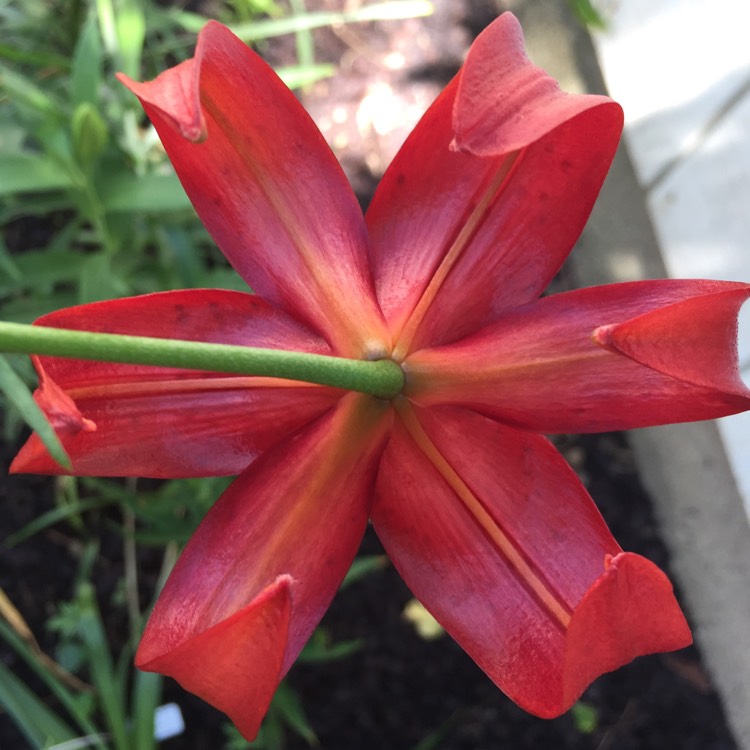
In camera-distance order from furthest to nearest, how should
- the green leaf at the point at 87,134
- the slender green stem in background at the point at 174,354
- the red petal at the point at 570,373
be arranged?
the green leaf at the point at 87,134
the red petal at the point at 570,373
the slender green stem in background at the point at 174,354

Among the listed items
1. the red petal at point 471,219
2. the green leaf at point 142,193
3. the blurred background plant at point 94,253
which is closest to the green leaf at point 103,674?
the blurred background plant at point 94,253

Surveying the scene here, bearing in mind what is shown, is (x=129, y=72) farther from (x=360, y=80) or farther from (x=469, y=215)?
(x=360, y=80)

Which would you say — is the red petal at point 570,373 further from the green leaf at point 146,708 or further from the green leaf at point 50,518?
the green leaf at point 50,518

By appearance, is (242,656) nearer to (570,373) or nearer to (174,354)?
(174,354)

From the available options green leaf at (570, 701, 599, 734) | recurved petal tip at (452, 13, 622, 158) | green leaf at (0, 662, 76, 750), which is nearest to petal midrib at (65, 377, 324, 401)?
recurved petal tip at (452, 13, 622, 158)

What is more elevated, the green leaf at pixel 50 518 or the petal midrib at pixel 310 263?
the petal midrib at pixel 310 263

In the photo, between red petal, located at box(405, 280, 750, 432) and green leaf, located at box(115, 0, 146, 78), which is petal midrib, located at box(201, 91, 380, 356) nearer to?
red petal, located at box(405, 280, 750, 432)

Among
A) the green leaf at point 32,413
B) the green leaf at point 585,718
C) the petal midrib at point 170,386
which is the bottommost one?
the green leaf at point 585,718
